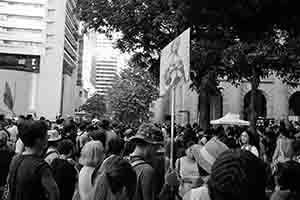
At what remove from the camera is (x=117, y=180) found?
323cm

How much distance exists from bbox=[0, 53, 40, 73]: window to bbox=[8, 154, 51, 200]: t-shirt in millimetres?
66707

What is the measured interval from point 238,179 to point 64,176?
3.82 metres

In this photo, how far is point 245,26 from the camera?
38.3ft

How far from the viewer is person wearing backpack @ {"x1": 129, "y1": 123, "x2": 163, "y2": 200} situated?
3738 mm

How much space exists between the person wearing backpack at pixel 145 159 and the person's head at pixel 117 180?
24 cm

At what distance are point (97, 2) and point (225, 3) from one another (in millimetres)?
6716

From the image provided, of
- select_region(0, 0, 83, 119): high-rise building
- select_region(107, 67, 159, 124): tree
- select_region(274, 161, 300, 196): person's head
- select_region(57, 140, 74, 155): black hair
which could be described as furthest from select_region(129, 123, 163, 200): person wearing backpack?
select_region(0, 0, 83, 119): high-rise building

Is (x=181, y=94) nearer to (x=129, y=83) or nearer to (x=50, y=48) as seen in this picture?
(x=129, y=83)

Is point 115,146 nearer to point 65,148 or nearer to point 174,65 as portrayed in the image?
point 65,148

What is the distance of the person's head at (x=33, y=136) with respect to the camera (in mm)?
3775

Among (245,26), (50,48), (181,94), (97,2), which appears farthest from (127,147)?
(50,48)

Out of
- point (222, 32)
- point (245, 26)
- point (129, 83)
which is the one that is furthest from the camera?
point (129, 83)

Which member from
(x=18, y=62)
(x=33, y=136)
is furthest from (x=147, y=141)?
(x=18, y=62)

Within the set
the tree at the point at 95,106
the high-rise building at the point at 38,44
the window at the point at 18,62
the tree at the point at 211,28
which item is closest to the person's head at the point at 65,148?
the tree at the point at 211,28
